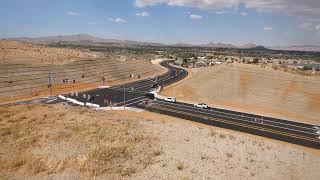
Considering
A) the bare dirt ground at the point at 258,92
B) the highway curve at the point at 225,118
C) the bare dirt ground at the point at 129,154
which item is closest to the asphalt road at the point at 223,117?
the highway curve at the point at 225,118

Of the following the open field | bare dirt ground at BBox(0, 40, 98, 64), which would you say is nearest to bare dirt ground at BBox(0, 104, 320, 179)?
the open field

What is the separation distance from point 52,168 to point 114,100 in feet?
175

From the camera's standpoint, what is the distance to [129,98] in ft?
255

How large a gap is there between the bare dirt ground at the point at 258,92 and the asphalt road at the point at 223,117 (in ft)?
21.1

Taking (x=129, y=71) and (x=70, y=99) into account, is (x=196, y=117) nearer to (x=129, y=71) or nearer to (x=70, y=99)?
(x=70, y=99)

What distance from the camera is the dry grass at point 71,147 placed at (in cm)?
2133

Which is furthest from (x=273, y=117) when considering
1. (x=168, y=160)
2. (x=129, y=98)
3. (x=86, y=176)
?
(x=86, y=176)

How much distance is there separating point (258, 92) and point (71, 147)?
65670 millimetres

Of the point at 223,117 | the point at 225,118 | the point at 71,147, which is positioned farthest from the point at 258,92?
the point at 71,147

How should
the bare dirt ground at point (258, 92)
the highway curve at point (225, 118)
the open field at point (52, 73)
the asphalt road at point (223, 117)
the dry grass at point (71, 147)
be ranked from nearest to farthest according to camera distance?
the dry grass at point (71, 147) < the highway curve at point (225, 118) < the asphalt road at point (223, 117) < the bare dirt ground at point (258, 92) < the open field at point (52, 73)

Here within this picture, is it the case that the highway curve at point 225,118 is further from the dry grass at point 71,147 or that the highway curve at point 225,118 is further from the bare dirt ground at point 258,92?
the dry grass at point 71,147

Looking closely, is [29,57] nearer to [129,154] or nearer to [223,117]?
[223,117]

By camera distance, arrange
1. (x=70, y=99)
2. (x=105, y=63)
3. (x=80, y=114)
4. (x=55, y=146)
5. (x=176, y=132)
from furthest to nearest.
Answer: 1. (x=105, y=63)
2. (x=70, y=99)
3. (x=80, y=114)
4. (x=176, y=132)
5. (x=55, y=146)

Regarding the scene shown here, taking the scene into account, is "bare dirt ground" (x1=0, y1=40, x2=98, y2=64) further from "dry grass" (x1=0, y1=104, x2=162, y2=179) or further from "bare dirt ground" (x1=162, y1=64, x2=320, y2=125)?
"dry grass" (x1=0, y1=104, x2=162, y2=179)
